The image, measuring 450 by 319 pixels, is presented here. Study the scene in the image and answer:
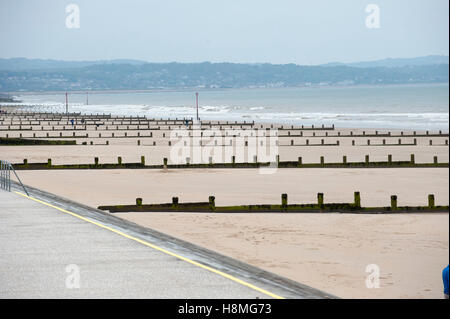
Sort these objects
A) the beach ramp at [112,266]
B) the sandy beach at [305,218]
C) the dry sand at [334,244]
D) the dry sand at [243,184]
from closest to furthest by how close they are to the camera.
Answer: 1. the beach ramp at [112,266]
2. the dry sand at [334,244]
3. the sandy beach at [305,218]
4. the dry sand at [243,184]

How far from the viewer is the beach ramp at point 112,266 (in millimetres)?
12297

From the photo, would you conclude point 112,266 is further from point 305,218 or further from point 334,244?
point 305,218

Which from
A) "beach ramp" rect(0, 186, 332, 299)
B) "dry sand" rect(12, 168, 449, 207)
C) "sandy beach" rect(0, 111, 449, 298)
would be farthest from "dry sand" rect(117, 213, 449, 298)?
"dry sand" rect(12, 168, 449, 207)

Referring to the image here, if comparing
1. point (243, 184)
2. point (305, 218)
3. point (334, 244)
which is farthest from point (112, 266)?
point (243, 184)

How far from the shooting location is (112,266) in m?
14.1

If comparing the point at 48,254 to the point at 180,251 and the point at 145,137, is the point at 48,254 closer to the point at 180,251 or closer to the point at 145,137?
the point at 180,251

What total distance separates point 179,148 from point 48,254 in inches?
1853

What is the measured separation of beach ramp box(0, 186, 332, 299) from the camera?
1230 centimetres

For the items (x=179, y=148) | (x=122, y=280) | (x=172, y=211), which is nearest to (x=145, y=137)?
(x=179, y=148)

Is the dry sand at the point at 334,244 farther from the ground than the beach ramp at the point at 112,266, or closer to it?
closer to it

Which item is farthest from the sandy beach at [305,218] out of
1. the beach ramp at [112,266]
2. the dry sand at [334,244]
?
the beach ramp at [112,266]

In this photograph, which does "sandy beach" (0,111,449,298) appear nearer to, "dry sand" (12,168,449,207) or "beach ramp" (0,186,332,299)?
"dry sand" (12,168,449,207)

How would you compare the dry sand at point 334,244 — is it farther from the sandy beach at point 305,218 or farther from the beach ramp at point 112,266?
the beach ramp at point 112,266
